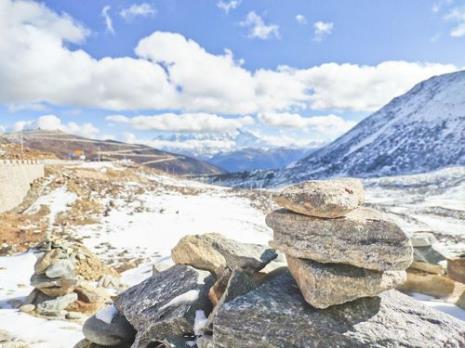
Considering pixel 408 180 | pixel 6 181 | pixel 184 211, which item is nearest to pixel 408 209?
pixel 184 211

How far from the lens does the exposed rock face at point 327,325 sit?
23.4ft

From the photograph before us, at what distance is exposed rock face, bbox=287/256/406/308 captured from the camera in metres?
7.44

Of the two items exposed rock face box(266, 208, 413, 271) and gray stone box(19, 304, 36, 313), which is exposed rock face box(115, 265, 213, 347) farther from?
gray stone box(19, 304, 36, 313)

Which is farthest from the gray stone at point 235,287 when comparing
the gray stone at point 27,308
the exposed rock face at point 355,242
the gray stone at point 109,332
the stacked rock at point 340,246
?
the gray stone at point 27,308

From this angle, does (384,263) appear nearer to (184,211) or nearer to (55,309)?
(55,309)

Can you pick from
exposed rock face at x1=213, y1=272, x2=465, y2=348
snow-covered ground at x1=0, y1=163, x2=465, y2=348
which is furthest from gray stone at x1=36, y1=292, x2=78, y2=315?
exposed rock face at x1=213, y1=272, x2=465, y2=348

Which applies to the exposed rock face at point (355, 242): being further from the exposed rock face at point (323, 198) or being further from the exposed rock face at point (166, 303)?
the exposed rock face at point (166, 303)

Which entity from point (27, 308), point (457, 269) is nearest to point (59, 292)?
point (27, 308)

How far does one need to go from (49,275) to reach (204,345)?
9.27 m

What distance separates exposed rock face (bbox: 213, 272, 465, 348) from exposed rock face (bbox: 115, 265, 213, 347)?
54.4 inches

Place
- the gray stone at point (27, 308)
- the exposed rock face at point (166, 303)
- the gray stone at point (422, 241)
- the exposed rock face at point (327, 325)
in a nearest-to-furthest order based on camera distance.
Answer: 1. the exposed rock face at point (327, 325)
2. the exposed rock face at point (166, 303)
3. the gray stone at point (27, 308)
4. the gray stone at point (422, 241)

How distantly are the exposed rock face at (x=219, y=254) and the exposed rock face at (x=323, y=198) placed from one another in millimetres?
2362

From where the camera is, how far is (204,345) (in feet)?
25.3

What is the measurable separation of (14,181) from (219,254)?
32290 mm
